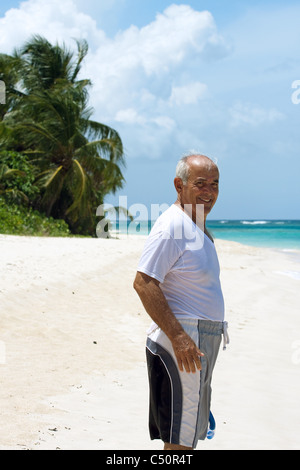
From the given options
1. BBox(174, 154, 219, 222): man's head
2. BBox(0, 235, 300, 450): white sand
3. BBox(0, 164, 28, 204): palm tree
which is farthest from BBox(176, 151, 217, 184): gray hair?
BBox(0, 164, 28, 204): palm tree

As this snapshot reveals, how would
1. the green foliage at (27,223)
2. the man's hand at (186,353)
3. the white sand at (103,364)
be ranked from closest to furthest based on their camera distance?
1. the man's hand at (186,353)
2. the white sand at (103,364)
3. the green foliage at (27,223)

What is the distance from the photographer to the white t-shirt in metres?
2.18

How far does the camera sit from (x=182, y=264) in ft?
7.29

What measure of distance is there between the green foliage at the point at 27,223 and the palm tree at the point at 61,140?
3.46ft

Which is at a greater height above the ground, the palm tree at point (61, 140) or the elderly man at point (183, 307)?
the palm tree at point (61, 140)

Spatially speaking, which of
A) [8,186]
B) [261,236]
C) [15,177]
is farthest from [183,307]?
[261,236]

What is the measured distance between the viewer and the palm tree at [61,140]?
20.8 meters

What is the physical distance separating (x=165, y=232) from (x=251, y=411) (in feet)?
8.43

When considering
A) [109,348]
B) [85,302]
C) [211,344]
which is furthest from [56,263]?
[211,344]

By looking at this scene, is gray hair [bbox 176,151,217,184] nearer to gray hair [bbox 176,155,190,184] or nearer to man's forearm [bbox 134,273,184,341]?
gray hair [bbox 176,155,190,184]

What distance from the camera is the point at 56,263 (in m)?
10.3
